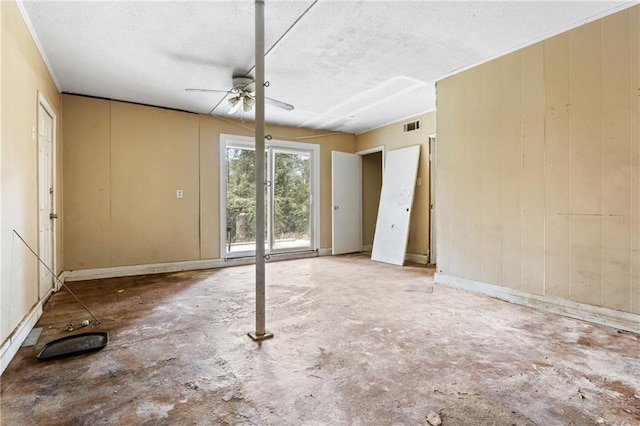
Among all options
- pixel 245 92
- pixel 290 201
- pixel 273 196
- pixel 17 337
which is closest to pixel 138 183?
pixel 273 196

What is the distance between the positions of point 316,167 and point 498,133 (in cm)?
363

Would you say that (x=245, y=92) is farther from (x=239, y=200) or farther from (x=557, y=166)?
(x=557, y=166)

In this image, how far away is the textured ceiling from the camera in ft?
8.48

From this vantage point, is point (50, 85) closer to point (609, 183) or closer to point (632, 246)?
point (609, 183)

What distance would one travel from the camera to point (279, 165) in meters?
6.16

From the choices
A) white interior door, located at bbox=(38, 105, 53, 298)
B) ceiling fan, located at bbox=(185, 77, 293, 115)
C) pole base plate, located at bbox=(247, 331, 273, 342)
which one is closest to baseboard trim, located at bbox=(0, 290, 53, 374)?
white interior door, located at bbox=(38, 105, 53, 298)

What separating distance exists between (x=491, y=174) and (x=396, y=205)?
7.42ft

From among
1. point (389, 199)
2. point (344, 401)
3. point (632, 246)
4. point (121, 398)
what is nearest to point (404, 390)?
point (344, 401)

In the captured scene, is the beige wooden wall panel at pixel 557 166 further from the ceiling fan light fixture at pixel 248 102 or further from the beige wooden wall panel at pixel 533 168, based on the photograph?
the ceiling fan light fixture at pixel 248 102

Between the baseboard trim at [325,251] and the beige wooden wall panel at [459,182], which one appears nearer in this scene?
the beige wooden wall panel at [459,182]

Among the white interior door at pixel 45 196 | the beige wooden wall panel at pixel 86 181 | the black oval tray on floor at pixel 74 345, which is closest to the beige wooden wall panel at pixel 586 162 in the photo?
the black oval tray on floor at pixel 74 345

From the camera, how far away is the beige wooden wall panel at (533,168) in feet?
10.3

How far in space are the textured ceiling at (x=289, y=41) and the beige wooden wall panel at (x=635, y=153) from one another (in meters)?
0.25

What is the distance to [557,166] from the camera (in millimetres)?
3035
